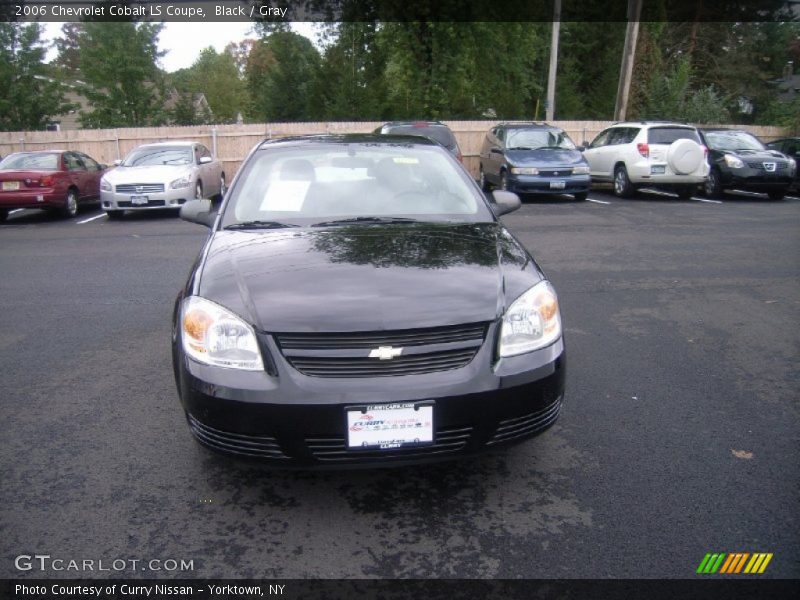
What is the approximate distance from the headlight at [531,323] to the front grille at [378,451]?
1.30 feet

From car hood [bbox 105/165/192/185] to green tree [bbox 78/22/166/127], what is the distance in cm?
1867

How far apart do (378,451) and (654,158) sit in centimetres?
1442

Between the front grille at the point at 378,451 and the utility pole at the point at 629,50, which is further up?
the utility pole at the point at 629,50

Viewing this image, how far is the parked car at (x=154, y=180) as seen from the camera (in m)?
13.1

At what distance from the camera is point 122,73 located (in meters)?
29.8

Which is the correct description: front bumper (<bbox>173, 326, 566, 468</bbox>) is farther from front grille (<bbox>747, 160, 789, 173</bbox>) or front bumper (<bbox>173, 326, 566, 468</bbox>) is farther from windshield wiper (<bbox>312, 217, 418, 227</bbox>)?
front grille (<bbox>747, 160, 789, 173</bbox>)

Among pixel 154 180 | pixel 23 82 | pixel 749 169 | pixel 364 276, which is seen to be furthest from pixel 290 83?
pixel 364 276

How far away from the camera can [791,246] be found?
960 centimetres

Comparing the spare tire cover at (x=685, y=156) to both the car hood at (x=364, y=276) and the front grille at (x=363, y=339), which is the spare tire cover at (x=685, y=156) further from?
the front grille at (x=363, y=339)

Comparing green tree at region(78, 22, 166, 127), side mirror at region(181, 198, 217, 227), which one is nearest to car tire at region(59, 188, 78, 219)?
side mirror at region(181, 198, 217, 227)

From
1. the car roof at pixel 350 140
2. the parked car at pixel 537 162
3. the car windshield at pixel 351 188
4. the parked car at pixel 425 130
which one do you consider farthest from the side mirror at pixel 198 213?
the parked car at pixel 537 162

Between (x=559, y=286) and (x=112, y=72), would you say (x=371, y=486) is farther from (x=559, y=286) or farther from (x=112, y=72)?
(x=112, y=72)

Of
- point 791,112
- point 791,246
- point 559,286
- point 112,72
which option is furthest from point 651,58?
point 112,72

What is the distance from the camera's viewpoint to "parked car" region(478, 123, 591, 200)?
48.7ft
